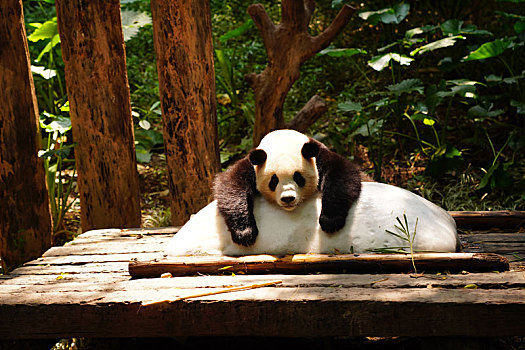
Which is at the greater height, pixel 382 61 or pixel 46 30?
pixel 46 30

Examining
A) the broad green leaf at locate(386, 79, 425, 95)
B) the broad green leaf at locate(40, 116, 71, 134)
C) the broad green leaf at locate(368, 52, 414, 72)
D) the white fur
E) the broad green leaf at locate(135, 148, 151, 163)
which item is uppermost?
the broad green leaf at locate(368, 52, 414, 72)

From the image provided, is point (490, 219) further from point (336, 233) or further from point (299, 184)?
point (299, 184)

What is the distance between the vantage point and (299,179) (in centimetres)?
279

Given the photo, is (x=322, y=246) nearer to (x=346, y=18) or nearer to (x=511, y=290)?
(x=511, y=290)

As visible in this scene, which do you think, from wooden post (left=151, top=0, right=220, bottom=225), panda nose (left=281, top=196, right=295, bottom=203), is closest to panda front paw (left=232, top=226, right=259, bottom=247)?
Answer: panda nose (left=281, top=196, right=295, bottom=203)

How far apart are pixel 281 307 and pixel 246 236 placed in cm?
59

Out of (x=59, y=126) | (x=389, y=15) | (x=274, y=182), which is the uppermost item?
(x=389, y=15)

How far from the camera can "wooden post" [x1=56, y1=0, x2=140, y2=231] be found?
4.01 m

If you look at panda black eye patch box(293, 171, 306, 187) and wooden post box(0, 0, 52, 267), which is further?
wooden post box(0, 0, 52, 267)

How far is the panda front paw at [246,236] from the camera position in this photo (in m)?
2.85

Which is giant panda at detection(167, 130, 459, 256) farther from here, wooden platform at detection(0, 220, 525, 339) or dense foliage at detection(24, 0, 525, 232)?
dense foliage at detection(24, 0, 525, 232)

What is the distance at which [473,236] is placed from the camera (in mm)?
3414

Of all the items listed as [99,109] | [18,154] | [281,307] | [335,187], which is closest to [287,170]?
[335,187]

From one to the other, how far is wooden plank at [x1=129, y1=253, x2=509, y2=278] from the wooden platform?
2.6 inches
